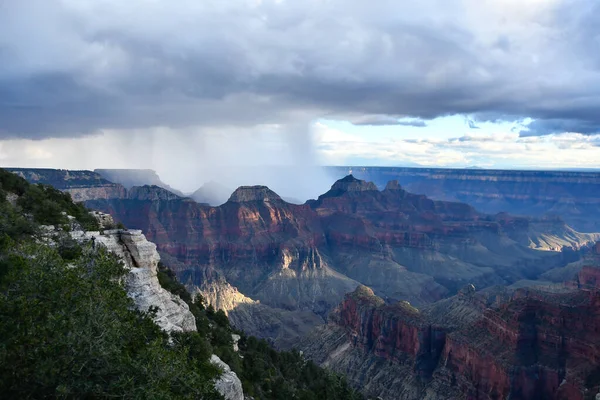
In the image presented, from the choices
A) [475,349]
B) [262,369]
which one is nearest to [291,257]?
[475,349]

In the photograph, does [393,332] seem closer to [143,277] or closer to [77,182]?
[143,277]

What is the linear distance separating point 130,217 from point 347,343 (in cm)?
10421

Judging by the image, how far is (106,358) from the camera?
17.2 m

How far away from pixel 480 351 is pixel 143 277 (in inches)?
2181

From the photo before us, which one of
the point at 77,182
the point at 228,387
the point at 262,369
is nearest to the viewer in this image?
the point at 228,387

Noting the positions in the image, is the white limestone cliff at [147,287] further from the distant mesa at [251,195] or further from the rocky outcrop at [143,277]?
the distant mesa at [251,195]

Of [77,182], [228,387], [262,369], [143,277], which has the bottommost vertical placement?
[262,369]

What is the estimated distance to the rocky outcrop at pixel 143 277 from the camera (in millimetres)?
26859

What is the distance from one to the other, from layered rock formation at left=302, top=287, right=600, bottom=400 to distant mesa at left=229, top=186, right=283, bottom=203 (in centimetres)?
9923

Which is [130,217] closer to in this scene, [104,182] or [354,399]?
[104,182]

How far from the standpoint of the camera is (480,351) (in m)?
66.1

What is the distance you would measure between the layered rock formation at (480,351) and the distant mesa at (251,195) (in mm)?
99232

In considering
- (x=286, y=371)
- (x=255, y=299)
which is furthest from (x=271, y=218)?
(x=286, y=371)

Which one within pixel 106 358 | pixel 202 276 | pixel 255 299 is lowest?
pixel 255 299
